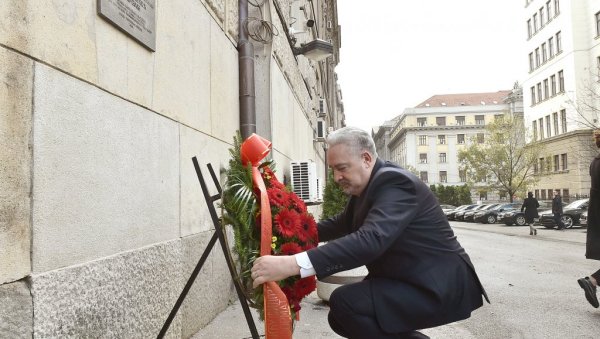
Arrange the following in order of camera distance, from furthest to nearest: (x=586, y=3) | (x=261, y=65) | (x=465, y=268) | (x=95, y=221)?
1. (x=586, y=3)
2. (x=261, y=65)
3. (x=95, y=221)
4. (x=465, y=268)

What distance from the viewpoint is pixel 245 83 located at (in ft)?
21.3

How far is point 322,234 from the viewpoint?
3275 mm

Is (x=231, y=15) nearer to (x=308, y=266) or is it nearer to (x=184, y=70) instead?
(x=184, y=70)

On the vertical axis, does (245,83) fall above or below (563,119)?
below

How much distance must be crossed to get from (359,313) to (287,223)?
64 centimetres

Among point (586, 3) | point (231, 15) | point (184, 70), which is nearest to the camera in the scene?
point (184, 70)

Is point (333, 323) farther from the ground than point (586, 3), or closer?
closer

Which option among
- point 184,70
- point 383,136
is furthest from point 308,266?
point 383,136

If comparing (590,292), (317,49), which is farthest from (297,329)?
(317,49)

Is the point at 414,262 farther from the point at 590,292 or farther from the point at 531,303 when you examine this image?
the point at 531,303

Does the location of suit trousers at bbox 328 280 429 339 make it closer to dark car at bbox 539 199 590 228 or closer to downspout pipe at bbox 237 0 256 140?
downspout pipe at bbox 237 0 256 140

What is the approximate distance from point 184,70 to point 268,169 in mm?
1987

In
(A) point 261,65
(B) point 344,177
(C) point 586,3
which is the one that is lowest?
(B) point 344,177

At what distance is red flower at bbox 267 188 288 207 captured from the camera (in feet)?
8.59
